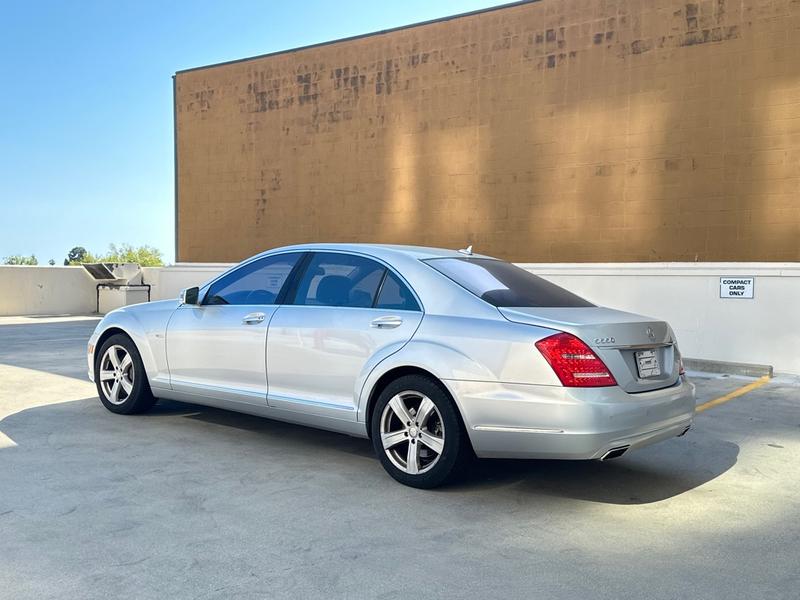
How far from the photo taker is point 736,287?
11.8 meters

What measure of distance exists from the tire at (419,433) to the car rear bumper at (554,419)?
11 cm

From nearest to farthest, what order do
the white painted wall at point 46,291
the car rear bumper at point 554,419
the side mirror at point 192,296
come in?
the car rear bumper at point 554,419, the side mirror at point 192,296, the white painted wall at point 46,291

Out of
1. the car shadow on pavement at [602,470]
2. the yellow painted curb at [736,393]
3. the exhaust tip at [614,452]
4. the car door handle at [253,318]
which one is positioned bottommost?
the yellow painted curb at [736,393]

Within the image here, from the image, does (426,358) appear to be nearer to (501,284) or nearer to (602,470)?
(501,284)

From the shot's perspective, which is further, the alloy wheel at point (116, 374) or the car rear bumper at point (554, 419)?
the alloy wheel at point (116, 374)

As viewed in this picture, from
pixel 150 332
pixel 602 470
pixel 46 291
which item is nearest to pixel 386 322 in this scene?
pixel 602 470

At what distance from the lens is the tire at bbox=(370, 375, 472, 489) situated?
4742mm

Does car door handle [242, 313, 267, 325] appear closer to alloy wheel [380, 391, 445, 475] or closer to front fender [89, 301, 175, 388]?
front fender [89, 301, 175, 388]

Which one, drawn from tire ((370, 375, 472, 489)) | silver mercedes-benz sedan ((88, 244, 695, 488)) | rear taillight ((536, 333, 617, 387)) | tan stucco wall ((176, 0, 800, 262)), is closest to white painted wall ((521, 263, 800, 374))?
tan stucco wall ((176, 0, 800, 262))

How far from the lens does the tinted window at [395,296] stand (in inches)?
205

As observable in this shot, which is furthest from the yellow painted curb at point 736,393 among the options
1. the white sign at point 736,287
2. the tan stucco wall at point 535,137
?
the tan stucco wall at point 535,137

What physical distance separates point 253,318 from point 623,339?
2832mm

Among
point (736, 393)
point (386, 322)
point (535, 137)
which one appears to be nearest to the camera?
point (386, 322)

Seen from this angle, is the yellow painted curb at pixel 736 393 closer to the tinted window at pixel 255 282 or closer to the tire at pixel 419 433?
the tire at pixel 419 433
